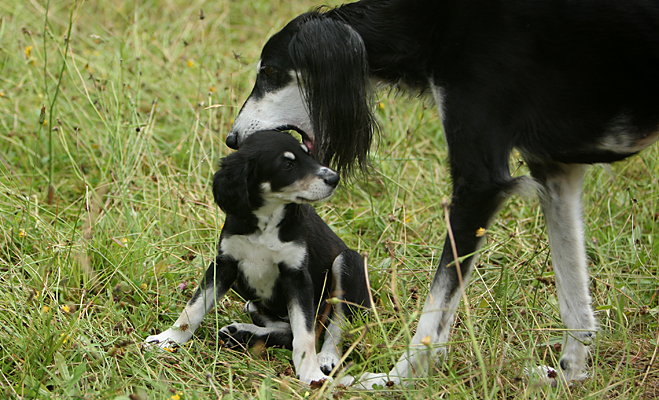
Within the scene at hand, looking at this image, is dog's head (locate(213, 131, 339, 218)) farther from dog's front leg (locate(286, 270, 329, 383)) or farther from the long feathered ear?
dog's front leg (locate(286, 270, 329, 383))

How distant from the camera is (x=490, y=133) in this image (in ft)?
7.61

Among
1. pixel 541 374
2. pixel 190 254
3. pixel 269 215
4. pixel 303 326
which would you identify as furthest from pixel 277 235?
pixel 541 374

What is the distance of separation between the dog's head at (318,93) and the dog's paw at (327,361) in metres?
0.83

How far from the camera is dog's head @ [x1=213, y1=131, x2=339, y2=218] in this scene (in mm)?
2498

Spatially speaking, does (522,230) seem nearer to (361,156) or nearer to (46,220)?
(361,156)

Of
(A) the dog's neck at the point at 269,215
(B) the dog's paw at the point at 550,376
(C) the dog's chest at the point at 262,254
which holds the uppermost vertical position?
(A) the dog's neck at the point at 269,215

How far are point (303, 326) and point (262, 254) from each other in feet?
1.10

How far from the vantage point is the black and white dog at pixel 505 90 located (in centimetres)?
231

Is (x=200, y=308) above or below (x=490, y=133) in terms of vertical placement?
below

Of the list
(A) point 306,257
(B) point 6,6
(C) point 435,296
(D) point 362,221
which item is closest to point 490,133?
(C) point 435,296

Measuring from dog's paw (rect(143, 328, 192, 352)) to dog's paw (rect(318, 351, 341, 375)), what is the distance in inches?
22.0

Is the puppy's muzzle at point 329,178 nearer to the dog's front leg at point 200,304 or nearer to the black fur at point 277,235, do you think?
the black fur at point 277,235

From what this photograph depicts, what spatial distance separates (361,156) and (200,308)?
0.98 meters

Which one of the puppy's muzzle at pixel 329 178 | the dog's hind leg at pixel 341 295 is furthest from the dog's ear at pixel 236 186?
the dog's hind leg at pixel 341 295
